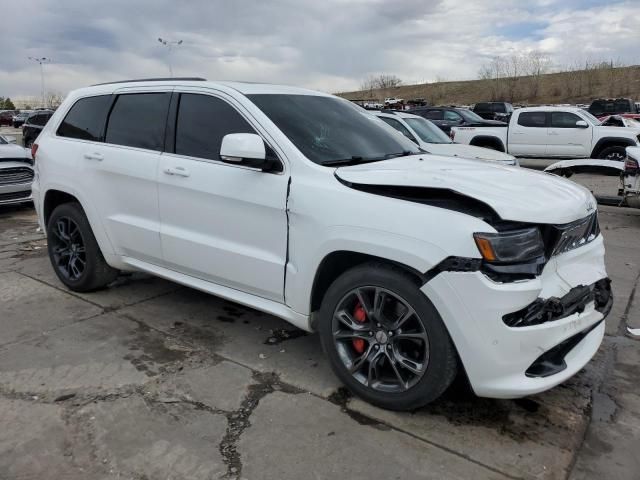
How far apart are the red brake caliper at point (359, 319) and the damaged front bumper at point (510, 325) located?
0.51 meters

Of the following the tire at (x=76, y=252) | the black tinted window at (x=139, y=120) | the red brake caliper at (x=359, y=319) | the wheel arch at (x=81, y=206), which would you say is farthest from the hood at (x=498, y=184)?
the tire at (x=76, y=252)

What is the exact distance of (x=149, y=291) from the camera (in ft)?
17.3

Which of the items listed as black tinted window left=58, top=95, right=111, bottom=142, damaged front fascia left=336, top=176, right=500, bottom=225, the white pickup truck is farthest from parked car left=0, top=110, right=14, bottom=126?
damaged front fascia left=336, top=176, right=500, bottom=225

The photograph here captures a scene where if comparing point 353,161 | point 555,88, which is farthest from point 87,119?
point 555,88

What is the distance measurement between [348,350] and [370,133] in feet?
5.50

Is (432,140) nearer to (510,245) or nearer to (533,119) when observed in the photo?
(533,119)

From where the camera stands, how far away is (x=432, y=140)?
10594 mm

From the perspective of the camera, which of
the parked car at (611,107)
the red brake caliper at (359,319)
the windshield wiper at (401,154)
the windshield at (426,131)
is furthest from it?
the parked car at (611,107)

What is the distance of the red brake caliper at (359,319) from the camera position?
3.21 meters

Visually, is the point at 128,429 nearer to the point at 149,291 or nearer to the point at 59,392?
the point at 59,392

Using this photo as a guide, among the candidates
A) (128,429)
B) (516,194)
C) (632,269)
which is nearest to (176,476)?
(128,429)

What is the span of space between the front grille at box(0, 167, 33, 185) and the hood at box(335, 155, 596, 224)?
26.2 ft

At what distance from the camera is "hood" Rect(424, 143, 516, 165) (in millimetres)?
9375

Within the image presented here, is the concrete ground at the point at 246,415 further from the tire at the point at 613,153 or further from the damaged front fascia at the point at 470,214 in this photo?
the tire at the point at 613,153
